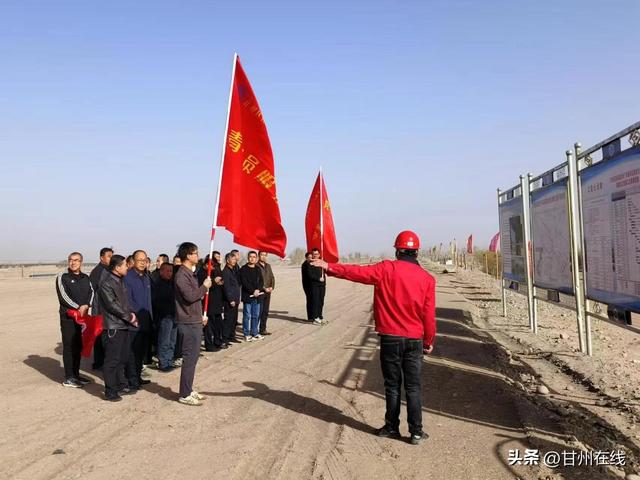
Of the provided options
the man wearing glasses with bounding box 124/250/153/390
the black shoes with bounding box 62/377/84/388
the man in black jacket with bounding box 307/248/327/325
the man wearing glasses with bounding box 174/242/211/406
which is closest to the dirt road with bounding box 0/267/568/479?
the black shoes with bounding box 62/377/84/388

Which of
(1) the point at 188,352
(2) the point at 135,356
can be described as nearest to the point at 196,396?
(1) the point at 188,352

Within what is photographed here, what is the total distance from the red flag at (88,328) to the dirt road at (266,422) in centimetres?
58

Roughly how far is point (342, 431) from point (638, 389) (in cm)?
417

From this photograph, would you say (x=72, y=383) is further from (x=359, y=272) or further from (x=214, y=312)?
(x=359, y=272)

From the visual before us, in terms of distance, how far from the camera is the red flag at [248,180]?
6457 mm

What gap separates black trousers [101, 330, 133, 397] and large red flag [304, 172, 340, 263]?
6413 mm

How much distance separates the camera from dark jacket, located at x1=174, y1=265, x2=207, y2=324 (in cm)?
611

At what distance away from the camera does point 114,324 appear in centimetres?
648

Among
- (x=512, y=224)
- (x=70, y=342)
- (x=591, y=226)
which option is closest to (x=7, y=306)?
(x=70, y=342)

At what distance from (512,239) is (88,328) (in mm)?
10101

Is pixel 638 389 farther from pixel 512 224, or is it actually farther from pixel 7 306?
pixel 7 306

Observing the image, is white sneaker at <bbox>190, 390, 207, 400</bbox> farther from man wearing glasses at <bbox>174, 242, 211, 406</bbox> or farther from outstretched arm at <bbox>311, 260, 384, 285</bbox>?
outstretched arm at <bbox>311, 260, 384, 285</bbox>

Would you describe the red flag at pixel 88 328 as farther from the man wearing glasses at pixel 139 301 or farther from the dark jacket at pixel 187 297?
the dark jacket at pixel 187 297

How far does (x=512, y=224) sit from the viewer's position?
12.9 metres
